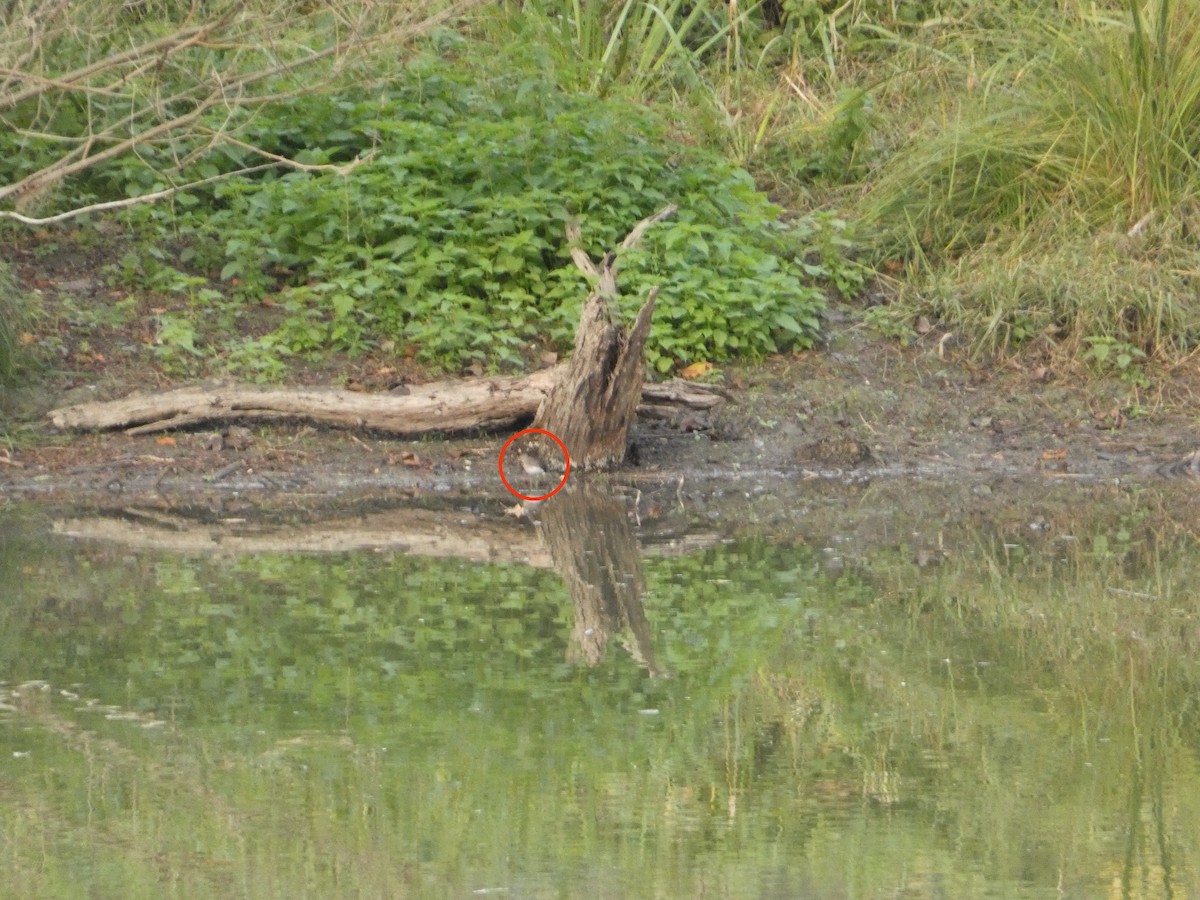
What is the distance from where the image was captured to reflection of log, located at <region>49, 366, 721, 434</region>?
307 inches

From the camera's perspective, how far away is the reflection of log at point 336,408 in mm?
7801

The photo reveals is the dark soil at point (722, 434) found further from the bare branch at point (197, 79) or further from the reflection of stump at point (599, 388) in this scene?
the bare branch at point (197, 79)

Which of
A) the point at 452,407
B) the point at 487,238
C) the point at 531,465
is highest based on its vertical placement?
the point at 487,238

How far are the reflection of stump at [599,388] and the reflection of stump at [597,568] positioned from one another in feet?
0.81

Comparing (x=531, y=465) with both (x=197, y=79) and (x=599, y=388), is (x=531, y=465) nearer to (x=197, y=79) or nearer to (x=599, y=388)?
(x=599, y=388)

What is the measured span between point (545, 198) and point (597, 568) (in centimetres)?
324

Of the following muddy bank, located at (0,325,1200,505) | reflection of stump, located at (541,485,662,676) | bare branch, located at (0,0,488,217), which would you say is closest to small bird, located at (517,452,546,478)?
muddy bank, located at (0,325,1200,505)

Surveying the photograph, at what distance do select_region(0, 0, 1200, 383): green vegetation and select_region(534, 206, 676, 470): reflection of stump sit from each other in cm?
80

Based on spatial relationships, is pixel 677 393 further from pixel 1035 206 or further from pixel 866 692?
pixel 866 692

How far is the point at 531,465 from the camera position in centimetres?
773

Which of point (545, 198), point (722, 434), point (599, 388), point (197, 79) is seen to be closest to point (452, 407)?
point (599, 388)

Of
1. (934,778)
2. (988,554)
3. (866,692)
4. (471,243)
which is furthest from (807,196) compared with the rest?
(934,778)

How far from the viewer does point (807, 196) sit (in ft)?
33.4

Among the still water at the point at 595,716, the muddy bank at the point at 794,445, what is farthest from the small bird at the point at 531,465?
the still water at the point at 595,716
